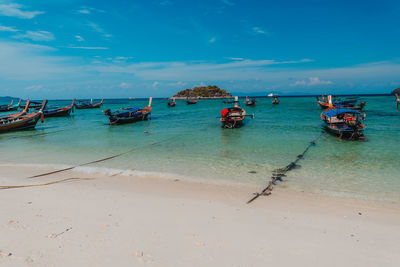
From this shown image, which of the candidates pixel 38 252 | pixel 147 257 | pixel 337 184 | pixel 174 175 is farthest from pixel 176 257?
pixel 337 184

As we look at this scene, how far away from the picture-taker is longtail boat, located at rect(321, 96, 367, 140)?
1616 cm

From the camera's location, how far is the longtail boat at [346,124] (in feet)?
53.0

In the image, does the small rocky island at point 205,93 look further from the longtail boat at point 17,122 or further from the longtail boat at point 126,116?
the longtail boat at point 17,122

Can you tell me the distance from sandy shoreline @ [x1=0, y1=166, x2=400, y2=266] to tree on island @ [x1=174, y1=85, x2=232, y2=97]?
150 m

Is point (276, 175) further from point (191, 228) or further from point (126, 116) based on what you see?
point (126, 116)

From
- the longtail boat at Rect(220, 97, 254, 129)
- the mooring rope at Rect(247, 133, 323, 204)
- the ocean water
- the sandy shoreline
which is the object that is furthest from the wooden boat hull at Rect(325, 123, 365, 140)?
the sandy shoreline

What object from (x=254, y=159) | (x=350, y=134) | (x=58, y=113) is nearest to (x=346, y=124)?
(x=350, y=134)

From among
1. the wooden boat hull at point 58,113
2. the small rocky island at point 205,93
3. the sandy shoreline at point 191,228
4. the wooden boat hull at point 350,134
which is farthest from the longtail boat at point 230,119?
the small rocky island at point 205,93

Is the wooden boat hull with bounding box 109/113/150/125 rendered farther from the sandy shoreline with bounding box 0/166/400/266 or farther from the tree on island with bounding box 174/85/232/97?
the tree on island with bounding box 174/85/232/97

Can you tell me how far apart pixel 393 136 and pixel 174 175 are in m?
17.0

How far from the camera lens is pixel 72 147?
51.5 feet

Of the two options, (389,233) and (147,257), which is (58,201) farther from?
(389,233)

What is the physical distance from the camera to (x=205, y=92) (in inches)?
6161

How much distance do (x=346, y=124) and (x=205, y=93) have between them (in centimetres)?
14141
